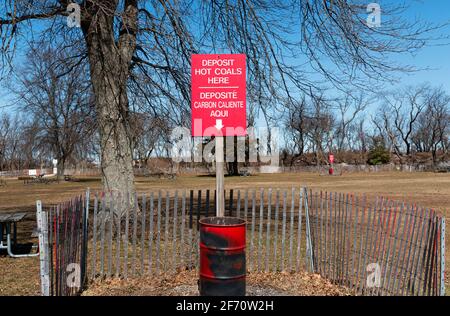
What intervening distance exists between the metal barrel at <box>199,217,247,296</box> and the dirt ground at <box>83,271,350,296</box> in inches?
36.2

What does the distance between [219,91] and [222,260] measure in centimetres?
221

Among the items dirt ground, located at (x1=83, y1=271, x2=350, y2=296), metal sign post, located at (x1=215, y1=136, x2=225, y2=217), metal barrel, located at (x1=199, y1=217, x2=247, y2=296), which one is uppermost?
metal sign post, located at (x1=215, y1=136, x2=225, y2=217)

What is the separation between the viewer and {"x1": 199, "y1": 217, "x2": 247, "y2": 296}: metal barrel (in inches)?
180

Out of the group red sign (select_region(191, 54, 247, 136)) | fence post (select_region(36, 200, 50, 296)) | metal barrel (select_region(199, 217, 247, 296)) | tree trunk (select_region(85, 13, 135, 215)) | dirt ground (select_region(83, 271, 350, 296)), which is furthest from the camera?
tree trunk (select_region(85, 13, 135, 215))

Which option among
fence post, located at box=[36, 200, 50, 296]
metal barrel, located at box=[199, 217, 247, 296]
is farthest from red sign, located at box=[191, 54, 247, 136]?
fence post, located at box=[36, 200, 50, 296]

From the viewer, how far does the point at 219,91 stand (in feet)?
18.0

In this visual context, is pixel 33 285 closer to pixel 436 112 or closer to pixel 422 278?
pixel 422 278

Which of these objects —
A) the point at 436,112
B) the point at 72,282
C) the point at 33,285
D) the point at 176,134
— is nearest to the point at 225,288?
the point at 72,282

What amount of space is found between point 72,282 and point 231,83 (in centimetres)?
334

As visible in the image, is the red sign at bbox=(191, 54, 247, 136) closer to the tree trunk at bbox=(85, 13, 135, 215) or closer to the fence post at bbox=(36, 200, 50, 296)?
the fence post at bbox=(36, 200, 50, 296)

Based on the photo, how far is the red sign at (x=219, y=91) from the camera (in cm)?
546

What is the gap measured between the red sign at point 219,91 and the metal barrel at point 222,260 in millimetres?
1414

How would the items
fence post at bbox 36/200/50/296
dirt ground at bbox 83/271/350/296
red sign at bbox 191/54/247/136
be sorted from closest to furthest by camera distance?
fence post at bbox 36/200/50/296 → red sign at bbox 191/54/247/136 → dirt ground at bbox 83/271/350/296
